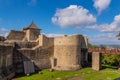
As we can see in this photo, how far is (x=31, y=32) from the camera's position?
155 feet

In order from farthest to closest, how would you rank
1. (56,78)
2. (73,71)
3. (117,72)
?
(73,71), (117,72), (56,78)

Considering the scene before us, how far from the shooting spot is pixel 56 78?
103 ft

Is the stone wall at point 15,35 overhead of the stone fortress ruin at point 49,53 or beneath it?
overhead

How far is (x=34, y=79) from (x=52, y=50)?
431 inches

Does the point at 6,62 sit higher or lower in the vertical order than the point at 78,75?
higher

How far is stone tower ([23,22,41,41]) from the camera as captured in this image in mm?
46250

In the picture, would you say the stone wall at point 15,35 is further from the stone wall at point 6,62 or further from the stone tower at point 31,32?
the stone wall at point 6,62

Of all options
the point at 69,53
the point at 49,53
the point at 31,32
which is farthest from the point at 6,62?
the point at 31,32

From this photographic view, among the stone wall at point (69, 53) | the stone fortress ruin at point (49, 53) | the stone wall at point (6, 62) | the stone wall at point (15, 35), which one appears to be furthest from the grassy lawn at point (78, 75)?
the stone wall at point (15, 35)

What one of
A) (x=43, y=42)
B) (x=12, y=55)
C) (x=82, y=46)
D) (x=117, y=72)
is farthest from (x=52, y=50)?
(x=117, y=72)

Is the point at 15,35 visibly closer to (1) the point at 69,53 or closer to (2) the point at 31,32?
(2) the point at 31,32

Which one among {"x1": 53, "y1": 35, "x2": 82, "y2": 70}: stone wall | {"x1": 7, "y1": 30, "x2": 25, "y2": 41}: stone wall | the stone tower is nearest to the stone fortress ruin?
{"x1": 53, "y1": 35, "x2": 82, "y2": 70}: stone wall

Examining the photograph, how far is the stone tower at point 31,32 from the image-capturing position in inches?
1821

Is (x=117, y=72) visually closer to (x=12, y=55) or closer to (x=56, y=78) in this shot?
(x=56, y=78)
